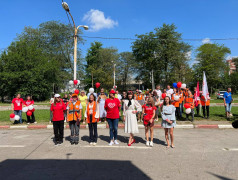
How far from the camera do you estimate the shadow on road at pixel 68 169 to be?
3.74 m

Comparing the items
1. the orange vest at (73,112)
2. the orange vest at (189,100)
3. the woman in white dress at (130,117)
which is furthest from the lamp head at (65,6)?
the orange vest at (189,100)

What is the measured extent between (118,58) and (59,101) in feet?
161

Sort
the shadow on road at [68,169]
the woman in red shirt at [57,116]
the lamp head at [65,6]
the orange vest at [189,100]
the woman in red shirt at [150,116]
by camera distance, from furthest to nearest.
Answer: the lamp head at [65,6] < the orange vest at [189,100] < the woman in red shirt at [57,116] < the woman in red shirt at [150,116] < the shadow on road at [68,169]

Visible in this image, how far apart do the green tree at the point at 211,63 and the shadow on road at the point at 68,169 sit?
45.4m

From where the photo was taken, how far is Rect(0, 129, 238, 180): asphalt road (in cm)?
380

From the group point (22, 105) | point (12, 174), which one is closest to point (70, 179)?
point (12, 174)

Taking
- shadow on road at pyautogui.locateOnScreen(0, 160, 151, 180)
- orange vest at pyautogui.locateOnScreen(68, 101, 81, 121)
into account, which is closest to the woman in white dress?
shadow on road at pyautogui.locateOnScreen(0, 160, 151, 180)

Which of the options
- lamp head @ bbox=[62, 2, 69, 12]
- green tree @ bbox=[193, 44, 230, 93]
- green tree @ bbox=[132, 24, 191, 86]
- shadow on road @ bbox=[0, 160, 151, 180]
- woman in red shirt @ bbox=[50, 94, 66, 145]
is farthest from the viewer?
green tree @ bbox=[193, 44, 230, 93]

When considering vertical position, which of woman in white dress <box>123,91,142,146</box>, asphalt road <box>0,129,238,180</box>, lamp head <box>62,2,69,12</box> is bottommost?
asphalt road <box>0,129,238,180</box>

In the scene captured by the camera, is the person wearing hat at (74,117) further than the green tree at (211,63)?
No

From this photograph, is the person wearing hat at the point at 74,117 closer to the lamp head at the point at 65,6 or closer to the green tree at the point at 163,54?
the lamp head at the point at 65,6

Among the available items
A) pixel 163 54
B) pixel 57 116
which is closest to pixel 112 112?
pixel 57 116

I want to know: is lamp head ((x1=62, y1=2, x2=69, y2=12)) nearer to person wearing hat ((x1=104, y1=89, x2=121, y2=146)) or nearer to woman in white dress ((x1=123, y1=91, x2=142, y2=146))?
person wearing hat ((x1=104, y1=89, x2=121, y2=146))

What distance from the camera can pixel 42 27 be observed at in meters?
39.1
